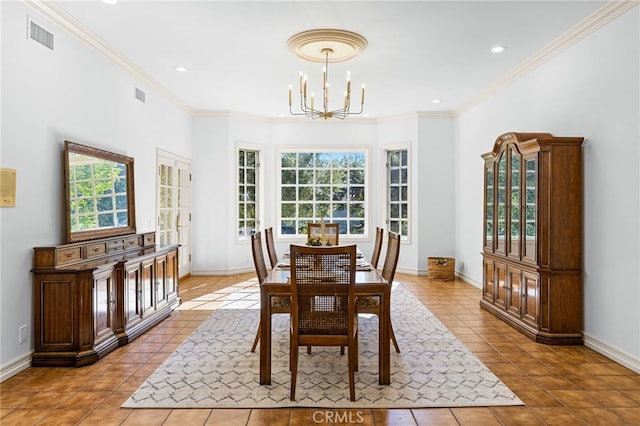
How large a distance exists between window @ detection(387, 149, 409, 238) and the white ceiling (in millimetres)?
1848

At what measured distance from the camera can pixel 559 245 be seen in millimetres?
3848

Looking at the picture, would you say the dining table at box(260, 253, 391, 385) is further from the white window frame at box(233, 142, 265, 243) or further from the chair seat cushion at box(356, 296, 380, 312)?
the white window frame at box(233, 142, 265, 243)

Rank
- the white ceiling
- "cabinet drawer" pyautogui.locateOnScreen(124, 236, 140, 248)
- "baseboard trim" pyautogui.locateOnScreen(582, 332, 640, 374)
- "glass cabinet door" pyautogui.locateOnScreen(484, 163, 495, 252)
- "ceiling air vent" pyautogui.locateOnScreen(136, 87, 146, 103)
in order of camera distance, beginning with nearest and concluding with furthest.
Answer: "baseboard trim" pyautogui.locateOnScreen(582, 332, 640, 374) → the white ceiling → "cabinet drawer" pyautogui.locateOnScreen(124, 236, 140, 248) → "glass cabinet door" pyautogui.locateOnScreen(484, 163, 495, 252) → "ceiling air vent" pyautogui.locateOnScreen(136, 87, 146, 103)

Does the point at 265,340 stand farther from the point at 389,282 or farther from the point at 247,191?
the point at 247,191

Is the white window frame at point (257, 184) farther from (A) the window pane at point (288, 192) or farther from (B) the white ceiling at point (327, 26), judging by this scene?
(B) the white ceiling at point (327, 26)

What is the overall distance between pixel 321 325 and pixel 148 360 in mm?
1697

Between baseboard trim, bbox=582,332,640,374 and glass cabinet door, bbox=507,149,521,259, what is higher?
glass cabinet door, bbox=507,149,521,259

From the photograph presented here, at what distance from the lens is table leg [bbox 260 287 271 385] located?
9.54ft

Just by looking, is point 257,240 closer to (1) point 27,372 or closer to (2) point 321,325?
(2) point 321,325

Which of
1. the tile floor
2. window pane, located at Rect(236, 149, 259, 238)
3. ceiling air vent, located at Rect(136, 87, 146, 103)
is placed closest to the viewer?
the tile floor

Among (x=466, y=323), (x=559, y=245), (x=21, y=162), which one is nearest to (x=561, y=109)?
(x=559, y=245)

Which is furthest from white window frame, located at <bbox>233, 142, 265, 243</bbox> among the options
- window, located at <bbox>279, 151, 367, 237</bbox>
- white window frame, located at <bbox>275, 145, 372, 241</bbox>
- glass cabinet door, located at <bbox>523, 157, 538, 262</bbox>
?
glass cabinet door, located at <bbox>523, 157, 538, 262</bbox>

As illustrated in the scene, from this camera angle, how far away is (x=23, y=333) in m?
3.16

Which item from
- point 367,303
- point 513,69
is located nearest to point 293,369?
point 367,303
